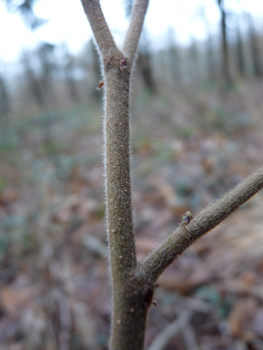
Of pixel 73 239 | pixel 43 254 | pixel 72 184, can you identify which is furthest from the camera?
pixel 72 184

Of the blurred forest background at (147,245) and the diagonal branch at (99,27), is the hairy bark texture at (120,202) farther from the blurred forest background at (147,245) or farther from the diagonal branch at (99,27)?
the blurred forest background at (147,245)

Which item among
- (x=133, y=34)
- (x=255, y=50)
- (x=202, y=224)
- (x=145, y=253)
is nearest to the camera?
(x=202, y=224)

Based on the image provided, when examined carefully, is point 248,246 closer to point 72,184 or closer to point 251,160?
point 251,160

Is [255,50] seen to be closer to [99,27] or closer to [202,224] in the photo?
[99,27]

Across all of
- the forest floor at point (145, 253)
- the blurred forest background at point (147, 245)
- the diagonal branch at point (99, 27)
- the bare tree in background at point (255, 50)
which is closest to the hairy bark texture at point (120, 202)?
the diagonal branch at point (99, 27)

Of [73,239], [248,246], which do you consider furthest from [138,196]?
[248,246]

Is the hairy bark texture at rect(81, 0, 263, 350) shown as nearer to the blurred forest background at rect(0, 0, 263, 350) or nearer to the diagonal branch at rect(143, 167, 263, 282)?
the diagonal branch at rect(143, 167, 263, 282)

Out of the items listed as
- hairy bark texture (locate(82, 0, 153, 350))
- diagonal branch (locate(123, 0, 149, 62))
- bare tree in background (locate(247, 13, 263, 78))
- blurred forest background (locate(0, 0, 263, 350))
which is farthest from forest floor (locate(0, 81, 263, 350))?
bare tree in background (locate(247, 13, 263, 78))

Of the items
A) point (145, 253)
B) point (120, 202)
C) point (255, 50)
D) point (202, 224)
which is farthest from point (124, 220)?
point (255, 50)
